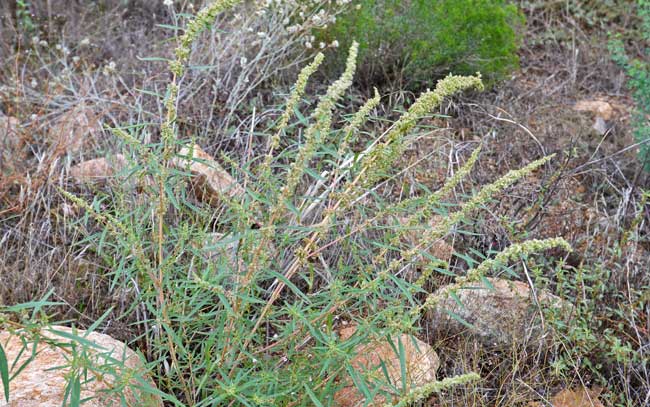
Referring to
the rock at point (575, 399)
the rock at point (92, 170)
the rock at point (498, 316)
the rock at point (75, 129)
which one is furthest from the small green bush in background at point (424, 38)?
the rock at point (575, 399)

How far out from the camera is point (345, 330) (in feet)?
9.45

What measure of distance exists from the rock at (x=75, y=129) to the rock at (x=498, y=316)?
6.61 ft

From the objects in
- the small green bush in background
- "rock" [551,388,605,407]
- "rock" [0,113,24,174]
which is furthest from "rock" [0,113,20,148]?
"rock" [551,388,605,407]

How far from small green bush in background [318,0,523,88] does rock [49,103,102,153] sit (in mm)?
1507

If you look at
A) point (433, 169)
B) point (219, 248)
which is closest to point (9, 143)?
point (219, 248)

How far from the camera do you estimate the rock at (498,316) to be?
2.99 metres

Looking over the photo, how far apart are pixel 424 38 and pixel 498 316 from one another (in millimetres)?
2035

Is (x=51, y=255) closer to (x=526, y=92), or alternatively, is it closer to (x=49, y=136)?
(x=49, y=136)

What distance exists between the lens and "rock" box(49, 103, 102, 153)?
382cm

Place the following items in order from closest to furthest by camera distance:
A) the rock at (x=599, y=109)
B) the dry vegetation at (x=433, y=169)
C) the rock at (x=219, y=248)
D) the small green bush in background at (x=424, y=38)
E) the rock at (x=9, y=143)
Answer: the rock at (x=219, y=248) → the dry vegetation at (x=433, y=169) → the rock at (x=9, y=143) → the small green bush in background at (x=424, y=38) → the rock at (x=599, y=109)

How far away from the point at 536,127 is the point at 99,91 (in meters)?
2.70

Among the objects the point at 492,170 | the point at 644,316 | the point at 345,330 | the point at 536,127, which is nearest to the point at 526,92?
the point at 536,127

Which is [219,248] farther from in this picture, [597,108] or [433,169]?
[597,108]

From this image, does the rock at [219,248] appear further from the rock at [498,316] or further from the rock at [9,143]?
the rock at [9,143]
